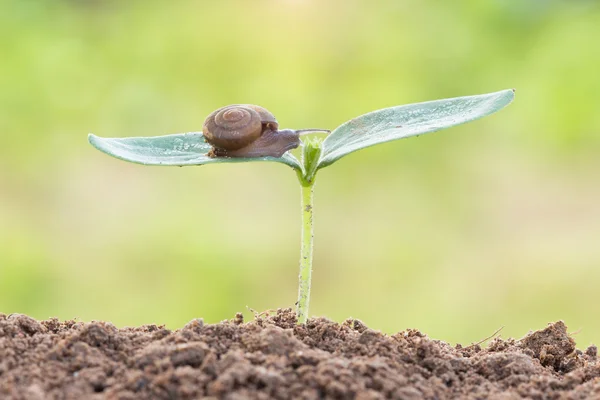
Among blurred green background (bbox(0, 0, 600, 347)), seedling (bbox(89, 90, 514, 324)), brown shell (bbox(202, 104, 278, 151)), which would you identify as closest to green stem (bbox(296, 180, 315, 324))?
seedling (bbox(89, 90, 514, 324))

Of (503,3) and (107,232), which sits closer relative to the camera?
(107,232)

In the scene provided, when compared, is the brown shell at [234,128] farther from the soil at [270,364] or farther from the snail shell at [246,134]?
the soil at [270,364]

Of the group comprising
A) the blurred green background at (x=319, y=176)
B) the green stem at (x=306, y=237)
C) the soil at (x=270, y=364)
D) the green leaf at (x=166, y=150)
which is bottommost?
the soil at (x=270, y=364)

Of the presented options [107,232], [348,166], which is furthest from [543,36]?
[107,232]

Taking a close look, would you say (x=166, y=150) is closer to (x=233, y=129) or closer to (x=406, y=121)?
(x=233, y=129)

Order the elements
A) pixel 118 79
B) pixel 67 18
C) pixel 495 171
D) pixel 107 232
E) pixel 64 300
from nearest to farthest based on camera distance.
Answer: pixel 64 300, pixel 107 232, pixel 495 171, pixel 118 79, pixel 67 18

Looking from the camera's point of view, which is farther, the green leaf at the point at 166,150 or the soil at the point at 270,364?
the green leaf at the point at 166,150

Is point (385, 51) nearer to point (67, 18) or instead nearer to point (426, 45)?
point (426, 45)

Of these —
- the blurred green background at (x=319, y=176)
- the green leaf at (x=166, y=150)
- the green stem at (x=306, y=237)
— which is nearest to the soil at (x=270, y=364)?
the green stem at (x=306, y=237)
